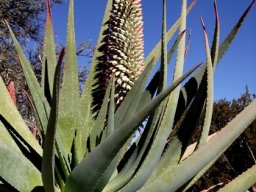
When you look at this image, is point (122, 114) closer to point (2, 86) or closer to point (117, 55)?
point (117, 55)

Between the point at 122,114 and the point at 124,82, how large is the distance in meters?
0.17

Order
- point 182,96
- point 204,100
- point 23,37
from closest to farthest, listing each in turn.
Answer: point 204,100 < point 182,96 < point 23,37

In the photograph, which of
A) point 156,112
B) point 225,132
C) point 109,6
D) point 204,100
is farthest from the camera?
point 109,6

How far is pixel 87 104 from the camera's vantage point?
2004 mm

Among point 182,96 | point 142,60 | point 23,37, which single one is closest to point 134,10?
point 142,60

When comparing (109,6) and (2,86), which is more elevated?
(109,6)

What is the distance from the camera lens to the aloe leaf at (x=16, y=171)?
149 centimetres

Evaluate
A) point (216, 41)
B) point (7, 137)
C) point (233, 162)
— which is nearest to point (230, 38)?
point (216, 41)

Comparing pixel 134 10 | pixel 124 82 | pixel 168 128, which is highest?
pixel 134 10

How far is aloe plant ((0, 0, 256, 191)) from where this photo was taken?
4.66ft

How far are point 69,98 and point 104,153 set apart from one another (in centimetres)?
60

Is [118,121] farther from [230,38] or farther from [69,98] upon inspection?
[230,38]

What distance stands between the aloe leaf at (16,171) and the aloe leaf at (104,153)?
13 centimetres

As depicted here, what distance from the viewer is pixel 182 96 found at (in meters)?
1.93
